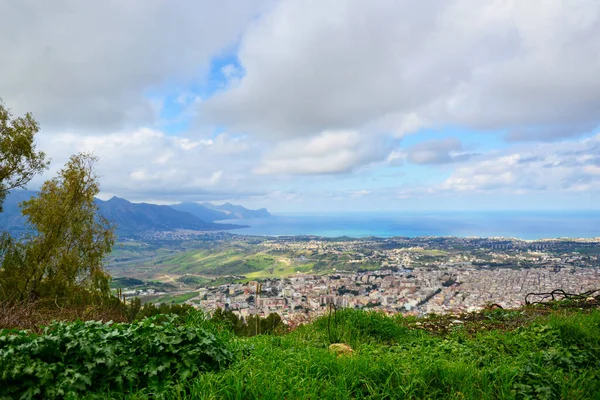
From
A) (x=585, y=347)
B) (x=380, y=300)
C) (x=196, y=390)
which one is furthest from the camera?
(x=380, y=300)

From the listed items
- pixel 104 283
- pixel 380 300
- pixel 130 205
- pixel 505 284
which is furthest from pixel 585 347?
pixel 130 205

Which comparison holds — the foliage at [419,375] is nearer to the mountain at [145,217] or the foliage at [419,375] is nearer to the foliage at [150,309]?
the foliage at [150,309]

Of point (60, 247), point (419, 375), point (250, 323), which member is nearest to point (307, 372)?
point (419, 375)

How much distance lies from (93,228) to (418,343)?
13966 millimetres

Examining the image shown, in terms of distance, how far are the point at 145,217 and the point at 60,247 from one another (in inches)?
4692

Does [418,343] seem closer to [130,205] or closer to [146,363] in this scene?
[146,363]

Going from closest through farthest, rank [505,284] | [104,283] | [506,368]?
1. [506,368]
2. [104,283]
3. [505,284]

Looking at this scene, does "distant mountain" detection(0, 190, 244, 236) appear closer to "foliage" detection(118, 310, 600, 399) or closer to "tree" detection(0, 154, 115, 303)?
"tree" detection(0, 154, 115, 303)

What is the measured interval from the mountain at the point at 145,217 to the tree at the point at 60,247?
93.1m

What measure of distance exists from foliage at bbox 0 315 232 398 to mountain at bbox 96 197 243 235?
105m

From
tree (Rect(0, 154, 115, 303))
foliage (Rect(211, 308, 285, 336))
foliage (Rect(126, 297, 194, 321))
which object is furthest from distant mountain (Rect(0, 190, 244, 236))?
foliage (Rect(211, 308, 285, 336))

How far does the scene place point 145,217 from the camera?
400ft

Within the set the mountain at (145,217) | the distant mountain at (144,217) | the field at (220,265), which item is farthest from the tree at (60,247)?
the mountain at (145,217)

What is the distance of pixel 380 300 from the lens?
12.4 m
